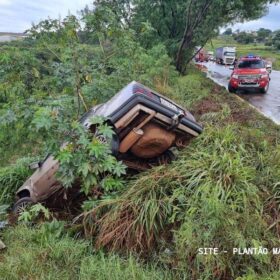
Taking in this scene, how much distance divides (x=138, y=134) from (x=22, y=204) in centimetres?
183

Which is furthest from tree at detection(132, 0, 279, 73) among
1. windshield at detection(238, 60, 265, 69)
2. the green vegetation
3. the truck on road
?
the green vegetation

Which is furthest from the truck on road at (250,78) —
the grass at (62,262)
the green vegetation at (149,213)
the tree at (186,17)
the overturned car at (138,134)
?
the grass at (62,262)

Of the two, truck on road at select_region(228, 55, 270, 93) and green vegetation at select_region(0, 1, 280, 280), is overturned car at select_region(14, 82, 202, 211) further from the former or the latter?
truck on road at select_region(228, 55, 270, 93)

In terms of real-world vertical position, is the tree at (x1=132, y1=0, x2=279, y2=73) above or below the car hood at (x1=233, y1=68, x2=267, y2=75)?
above

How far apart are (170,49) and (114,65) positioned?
43.4 feet

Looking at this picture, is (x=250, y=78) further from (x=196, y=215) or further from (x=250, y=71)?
(x=196, y=215)

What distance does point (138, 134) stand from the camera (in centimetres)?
411

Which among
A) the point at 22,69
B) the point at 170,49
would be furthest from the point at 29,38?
the point at 170,49

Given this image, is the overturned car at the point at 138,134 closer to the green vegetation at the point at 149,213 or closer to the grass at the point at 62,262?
the green vegetation at the point at 149,213

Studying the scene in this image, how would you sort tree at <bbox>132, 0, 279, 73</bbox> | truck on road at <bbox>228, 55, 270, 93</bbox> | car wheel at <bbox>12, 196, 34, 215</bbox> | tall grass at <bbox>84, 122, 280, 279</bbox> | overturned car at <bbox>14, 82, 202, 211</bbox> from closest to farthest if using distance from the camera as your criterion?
tall grass at <bbox>84, 122, 280, 279</bbox> → overturned car at <bbox>14, 82, 202, 211</bbox> → car wheel at <bbox>12, 196, 34, 215</bbox> → truck on road at <bbox>228, 55, 270, 93</bbox> → tree at <bbox>132, 0, 279, 73</bbox>

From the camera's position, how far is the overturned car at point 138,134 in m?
4.11

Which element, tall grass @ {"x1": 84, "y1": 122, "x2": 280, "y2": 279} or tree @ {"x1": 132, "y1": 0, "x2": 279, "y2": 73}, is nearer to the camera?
tall grass @ {"x1": 84, "y1": 122, "x2": 280, "y2": 279}

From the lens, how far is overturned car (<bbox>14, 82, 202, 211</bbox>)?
4.11 m

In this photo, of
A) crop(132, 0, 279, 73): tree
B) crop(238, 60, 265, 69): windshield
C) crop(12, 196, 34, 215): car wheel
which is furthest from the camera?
crop(132, 0, 279, 73): tree
